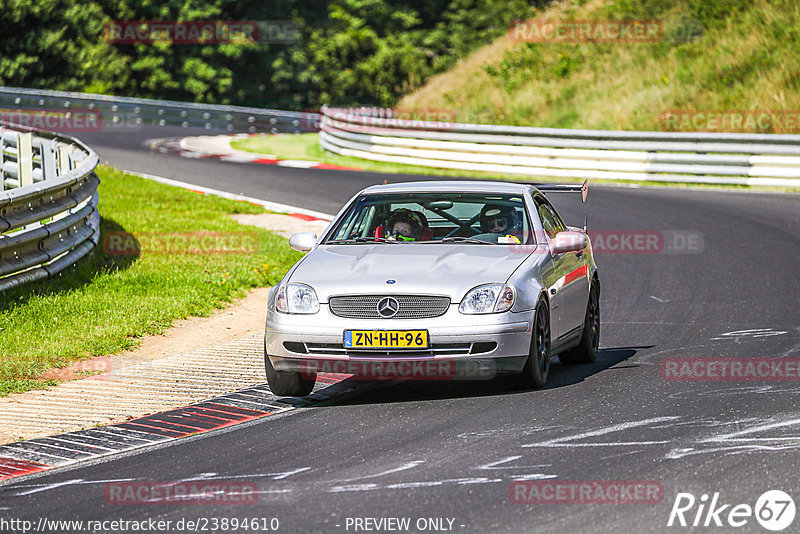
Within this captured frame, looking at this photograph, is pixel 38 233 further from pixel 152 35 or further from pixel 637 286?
pixel 152 35

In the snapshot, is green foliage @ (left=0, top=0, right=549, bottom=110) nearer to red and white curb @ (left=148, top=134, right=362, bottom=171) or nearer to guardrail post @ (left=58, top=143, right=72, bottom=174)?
red and white curb @ (left=148, top=134, right=362, bottom=171)

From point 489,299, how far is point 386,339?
0.74 metres

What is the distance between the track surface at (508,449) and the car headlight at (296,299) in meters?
0.69

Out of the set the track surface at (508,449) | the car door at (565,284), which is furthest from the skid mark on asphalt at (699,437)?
the car door at (565,284)

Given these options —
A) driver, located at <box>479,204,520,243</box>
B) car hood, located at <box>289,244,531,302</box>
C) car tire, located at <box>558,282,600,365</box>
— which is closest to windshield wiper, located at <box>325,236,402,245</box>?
car hood, located at <box>289,244,531,302</box>

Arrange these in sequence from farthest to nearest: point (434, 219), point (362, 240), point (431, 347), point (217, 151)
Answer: point (217, 151), point (434, 219), point (362, 240), point (431, 347)

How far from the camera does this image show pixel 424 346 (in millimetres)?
8297

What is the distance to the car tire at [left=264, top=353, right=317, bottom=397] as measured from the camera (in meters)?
8.80

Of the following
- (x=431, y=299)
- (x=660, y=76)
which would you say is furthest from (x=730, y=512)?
(x=660, y=76)

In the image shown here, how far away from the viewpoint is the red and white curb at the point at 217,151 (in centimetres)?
3016

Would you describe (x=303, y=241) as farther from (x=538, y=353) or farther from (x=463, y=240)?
(x=538, y=353)

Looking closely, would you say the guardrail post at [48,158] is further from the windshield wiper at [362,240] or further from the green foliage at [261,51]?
the green foliage at [261,51]

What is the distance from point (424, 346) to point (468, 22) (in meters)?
54.7

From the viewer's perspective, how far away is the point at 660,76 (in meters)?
33.4
